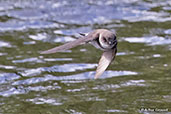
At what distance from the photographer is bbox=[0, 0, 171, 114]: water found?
304 inches

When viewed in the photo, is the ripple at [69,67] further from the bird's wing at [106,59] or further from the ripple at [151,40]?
the bird's wing at [106,59]

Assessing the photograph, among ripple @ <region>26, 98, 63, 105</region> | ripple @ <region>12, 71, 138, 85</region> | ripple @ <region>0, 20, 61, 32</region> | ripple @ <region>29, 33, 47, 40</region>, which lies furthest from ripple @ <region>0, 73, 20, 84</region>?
ripple @ <region>0, 20, 61, 32</region>

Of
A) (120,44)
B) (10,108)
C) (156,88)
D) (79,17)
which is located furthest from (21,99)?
(79,17)

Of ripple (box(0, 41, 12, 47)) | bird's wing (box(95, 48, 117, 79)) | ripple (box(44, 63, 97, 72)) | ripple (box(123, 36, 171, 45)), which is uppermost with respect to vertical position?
bird's wing (box(95, 48, 117, 79))

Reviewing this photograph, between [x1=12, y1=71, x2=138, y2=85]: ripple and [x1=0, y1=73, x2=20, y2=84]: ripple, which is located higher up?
[x1=0, y1=73, x2=20, y2=84]: ripple

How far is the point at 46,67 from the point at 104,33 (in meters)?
3.72

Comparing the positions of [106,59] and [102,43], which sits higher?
[102,43]

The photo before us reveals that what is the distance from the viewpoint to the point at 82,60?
965 centimetres

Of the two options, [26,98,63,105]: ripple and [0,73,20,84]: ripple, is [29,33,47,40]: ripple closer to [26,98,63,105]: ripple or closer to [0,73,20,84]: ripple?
[0,73,20,84]: ripple

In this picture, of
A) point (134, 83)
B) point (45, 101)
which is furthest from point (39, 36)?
point (45, 101)

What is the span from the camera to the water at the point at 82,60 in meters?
7.73

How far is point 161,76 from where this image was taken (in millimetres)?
8773

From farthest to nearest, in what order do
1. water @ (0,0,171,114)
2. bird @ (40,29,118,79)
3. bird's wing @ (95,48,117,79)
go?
water @ (0,0,171,114) → bird's wing @ (95,48,117,79) → bird @ (40,29,118,79)

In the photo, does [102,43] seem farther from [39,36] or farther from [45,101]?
[39,36]
